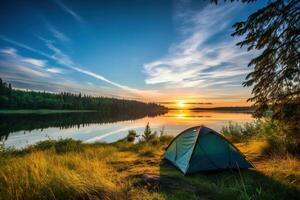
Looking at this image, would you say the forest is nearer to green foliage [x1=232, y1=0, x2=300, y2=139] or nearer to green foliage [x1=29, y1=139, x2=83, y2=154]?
green foliage [x1=29, y1=139, x2=83, y2=154]

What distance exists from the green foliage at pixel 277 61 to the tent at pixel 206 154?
164cm

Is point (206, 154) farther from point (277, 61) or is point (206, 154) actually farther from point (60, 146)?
point (60, 146)

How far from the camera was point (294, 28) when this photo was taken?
209 inches

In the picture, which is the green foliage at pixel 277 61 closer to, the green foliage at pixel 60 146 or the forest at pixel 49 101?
the green foliage at pixel 60 146

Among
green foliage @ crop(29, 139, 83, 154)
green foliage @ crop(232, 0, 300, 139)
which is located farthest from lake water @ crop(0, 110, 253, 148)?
green foliage @ crop(232, 0, 300, 139)

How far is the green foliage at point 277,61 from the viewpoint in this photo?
525 centimetres

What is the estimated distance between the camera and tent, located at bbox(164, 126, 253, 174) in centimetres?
587

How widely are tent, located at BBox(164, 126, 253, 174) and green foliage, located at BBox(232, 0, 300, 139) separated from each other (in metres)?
1.64

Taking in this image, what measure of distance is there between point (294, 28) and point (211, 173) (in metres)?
4.97

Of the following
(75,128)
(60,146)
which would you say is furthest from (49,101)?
(60,146)

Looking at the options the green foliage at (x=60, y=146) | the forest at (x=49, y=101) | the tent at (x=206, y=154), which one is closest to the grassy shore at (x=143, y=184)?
the tent at (x=206, y=154)

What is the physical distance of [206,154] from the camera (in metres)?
6.08

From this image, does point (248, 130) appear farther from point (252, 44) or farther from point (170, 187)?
point (170, 187)

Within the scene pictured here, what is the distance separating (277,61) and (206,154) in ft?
12.1
